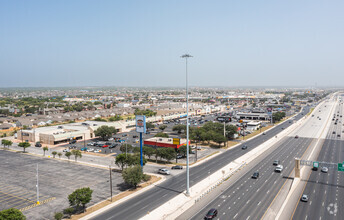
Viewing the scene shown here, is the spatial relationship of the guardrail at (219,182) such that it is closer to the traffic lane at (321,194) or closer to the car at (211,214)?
the car at (211,214)

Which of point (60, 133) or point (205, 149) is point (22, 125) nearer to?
point (60, 133)

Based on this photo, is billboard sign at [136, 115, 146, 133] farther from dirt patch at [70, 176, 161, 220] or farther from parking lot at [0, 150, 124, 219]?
parking lot at [0, 150, 124, 219]

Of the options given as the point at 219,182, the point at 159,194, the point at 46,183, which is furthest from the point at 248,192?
the point at 46,183

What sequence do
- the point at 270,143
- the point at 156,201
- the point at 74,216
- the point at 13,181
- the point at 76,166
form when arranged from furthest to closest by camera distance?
the point at 270,143
the point at 76,166
the point at 13,181
the point at 156,201
the point at 74,216

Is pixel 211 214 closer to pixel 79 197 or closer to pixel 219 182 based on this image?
pixel 219 182

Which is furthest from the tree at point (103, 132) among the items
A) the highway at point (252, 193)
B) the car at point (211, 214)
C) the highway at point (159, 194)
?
the car at point (211, 214)

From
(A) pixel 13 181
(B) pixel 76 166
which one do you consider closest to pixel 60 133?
(B) pixel 76 166

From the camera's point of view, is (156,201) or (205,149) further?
(205,149)

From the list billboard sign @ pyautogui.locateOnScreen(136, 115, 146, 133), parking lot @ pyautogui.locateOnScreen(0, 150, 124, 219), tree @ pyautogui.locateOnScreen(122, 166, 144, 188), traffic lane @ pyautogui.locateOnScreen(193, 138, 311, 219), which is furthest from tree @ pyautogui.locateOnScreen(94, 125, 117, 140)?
traffic lane @ pyautogui.locateOnScreen(193, 138, 311, 219)
